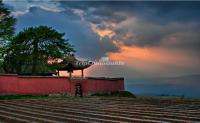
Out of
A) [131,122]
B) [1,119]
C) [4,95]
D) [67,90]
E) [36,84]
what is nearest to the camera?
[131,122]

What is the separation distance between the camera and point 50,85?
28.4 meters

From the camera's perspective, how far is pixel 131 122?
10.4 meters

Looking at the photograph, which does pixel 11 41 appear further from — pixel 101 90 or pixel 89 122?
pixel 89 122

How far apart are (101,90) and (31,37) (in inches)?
319

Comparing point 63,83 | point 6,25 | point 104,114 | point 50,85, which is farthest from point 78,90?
point 104,114

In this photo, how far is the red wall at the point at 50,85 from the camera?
2611 cm

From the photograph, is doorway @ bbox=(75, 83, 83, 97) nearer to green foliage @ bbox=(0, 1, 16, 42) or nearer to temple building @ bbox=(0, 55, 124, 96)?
temple building @ bbox=(0, 55, 124, 96)

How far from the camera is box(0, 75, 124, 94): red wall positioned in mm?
26109

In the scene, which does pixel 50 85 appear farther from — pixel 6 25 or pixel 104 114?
pixel 104 114

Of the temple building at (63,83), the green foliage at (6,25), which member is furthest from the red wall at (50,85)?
the green foliage at (6,25)

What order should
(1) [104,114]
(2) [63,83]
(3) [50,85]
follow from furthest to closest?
(2) [63,83] → (3) [50,85] → (1) [104,114]

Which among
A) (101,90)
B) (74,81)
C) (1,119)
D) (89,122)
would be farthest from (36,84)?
(89,122)

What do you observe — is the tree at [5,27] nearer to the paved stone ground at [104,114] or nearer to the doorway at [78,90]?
the doorway at [78,90]

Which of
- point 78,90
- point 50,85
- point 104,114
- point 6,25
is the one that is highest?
point 6,25
